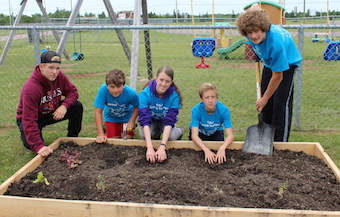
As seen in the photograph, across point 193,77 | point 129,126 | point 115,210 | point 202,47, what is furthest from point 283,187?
point 193,77

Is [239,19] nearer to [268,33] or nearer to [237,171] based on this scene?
[268,33]

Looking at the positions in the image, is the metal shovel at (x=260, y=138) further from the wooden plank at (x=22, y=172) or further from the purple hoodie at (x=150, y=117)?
the wooden plank at (x=22, y=172)

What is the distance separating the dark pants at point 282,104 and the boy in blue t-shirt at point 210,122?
54 cm

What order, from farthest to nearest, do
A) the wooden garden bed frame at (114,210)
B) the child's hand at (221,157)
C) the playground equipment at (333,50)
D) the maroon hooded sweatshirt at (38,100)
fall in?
the playground equipment at (333,50)
the maroon hooded sweatshirt at (38,100)
the child's hand at (221,157)
the wooden garden bed frame at (114,210)

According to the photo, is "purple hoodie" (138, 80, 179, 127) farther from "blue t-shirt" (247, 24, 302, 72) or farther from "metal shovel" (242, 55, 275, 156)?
"blue t-shirt" (247, 24, 302, 72)

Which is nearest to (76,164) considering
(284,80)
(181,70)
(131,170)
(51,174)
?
(51,174)

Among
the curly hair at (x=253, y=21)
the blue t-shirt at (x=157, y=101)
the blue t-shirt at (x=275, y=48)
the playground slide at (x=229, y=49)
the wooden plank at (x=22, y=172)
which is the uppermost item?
the playground slide at (x=229, y=49)

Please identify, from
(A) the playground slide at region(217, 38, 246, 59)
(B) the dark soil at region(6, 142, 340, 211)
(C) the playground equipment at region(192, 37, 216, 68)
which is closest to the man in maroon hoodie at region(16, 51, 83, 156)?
(B) the dark soil at region(6, 142, 340, 211)

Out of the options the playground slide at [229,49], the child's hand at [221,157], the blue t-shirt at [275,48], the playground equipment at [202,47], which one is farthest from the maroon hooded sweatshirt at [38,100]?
the playground slide at [229,49]

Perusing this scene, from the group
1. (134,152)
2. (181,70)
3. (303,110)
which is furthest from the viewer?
(181,70)

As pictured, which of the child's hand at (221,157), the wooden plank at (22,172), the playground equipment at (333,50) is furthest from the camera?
the playground equipment at (333,50)

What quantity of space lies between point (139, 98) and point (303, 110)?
3.08 meters

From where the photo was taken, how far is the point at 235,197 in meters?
2.72

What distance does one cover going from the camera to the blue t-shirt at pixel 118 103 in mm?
4004
